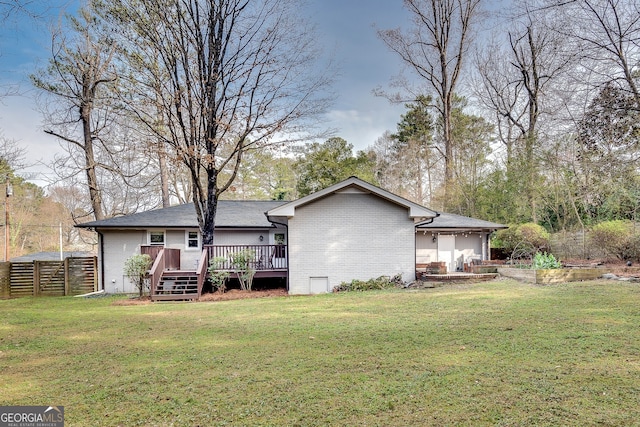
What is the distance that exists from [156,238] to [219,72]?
7.68 meters

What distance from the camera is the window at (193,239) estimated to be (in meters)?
15.8

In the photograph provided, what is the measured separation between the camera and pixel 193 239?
15.9m

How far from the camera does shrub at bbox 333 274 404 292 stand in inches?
508

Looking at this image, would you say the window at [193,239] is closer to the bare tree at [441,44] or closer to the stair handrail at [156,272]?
the stair handrail at [156,272]

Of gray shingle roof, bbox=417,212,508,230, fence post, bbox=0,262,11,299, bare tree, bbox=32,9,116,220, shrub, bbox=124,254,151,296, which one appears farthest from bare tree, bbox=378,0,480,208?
fence post, bbox=0,262,11,299

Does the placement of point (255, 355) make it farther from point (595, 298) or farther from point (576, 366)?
point (595, 298)

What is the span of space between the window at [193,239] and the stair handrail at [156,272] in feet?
9.68

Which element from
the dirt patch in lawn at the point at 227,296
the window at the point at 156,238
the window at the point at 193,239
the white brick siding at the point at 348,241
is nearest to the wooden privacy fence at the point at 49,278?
the window at the point at 156,238

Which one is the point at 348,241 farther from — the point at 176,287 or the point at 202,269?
the point at 176,287

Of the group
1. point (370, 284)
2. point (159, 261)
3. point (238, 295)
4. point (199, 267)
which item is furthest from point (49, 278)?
point (370, 284)

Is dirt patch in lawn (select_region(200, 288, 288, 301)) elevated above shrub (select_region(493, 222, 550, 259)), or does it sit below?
below

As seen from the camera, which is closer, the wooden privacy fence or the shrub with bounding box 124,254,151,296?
the shrub with bounding box 124,254,151,296

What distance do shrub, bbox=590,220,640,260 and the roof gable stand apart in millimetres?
7034

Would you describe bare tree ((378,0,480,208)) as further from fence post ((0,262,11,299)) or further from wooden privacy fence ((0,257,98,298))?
fence post ((0,262,11,299))
